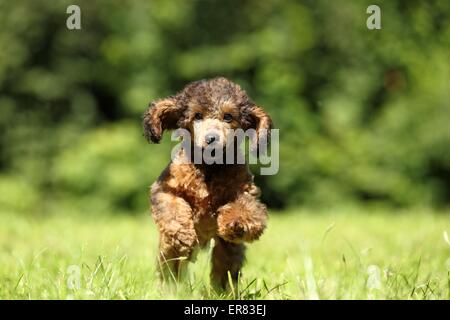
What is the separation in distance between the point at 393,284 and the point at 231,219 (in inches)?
33.3

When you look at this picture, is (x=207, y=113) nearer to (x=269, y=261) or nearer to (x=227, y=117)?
(x=227, y=117)

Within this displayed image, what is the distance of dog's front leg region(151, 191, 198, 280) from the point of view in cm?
361

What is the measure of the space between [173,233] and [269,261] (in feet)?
6.66

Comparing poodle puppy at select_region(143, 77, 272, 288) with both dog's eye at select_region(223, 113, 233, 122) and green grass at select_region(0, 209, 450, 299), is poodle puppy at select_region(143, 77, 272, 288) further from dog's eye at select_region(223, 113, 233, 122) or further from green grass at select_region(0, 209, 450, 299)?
green grass at select_region(0, 209, 450, 299)

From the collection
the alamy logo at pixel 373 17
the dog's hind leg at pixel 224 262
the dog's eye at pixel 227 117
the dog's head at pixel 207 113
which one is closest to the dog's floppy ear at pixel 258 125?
the dog's head at pixel 207 113

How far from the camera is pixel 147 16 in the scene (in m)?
11.9

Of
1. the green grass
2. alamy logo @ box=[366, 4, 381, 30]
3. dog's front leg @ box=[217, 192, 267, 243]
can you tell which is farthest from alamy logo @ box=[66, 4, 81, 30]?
dog's front leg @ box=[217, 192, 267, 243]

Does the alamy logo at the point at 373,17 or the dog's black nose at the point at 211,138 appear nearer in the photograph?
the dog's black nose at the point at 211,138

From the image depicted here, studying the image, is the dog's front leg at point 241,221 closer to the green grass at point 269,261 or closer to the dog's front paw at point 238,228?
the dog's front paw at point 238,228

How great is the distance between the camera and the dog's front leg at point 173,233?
11.8ft

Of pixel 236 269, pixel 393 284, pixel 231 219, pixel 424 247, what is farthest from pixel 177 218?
pixel 424 247

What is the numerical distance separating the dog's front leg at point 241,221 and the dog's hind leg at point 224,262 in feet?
1.45

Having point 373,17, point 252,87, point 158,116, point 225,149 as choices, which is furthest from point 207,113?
point 373,17

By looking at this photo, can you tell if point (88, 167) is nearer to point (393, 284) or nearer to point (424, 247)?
point (424, 247)
